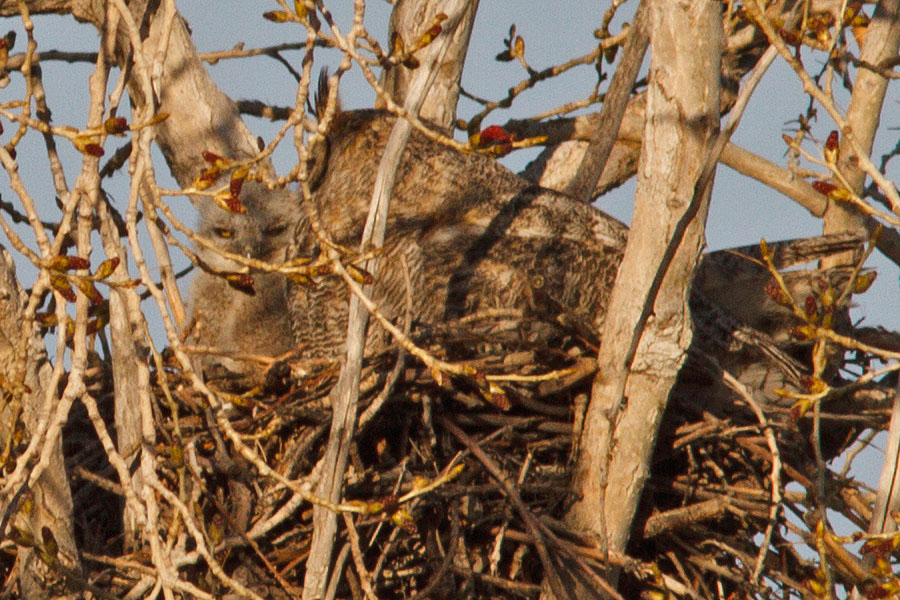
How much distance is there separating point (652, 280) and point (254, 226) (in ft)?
6.12

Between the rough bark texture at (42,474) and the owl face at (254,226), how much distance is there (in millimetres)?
947

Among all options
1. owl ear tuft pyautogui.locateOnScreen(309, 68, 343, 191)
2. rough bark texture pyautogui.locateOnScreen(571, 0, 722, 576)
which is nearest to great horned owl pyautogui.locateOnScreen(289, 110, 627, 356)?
owl ear tuft pyautogui.locateOnScreen(309, 68, 343, 191)

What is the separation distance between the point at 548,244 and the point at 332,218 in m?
0.85

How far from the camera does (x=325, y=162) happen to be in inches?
183

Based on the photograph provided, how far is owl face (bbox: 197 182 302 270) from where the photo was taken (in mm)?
4441

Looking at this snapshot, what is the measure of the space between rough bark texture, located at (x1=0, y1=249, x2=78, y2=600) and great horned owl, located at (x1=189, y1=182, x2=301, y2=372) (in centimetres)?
97

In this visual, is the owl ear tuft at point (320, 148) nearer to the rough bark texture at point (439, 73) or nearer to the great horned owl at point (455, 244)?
the great horned owl at point (455, 244)

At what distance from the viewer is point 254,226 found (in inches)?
176

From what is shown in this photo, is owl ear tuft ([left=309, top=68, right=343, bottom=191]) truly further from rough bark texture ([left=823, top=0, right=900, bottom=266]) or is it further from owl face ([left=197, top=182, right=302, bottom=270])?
rough bark texture ([left=823, top=0, right=900, bottom=266])

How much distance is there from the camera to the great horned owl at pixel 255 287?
447 centimetres

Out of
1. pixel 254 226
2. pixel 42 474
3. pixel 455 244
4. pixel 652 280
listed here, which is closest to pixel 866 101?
pixel 455 244

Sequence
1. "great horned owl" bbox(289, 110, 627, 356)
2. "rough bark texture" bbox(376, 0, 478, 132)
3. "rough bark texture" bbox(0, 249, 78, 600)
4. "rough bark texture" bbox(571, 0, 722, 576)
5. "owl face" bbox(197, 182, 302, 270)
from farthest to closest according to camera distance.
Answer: "rough bark texture" bbox(376, 0, 478, 132) → "owl face" bbox(197, 182, 302, 270) → "great horned owl" bbox(289, 110, 627, 356) → "rough bark texture" bbox(0, 249, 78, 600) → "rough bark texture" bbox(571, 0, 722, 576)

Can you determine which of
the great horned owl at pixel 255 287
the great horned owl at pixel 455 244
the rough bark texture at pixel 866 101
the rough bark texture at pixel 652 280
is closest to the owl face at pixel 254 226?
the great horned owl at pixel 255 287

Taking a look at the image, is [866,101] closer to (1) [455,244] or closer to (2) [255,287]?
(1) [455,244]
